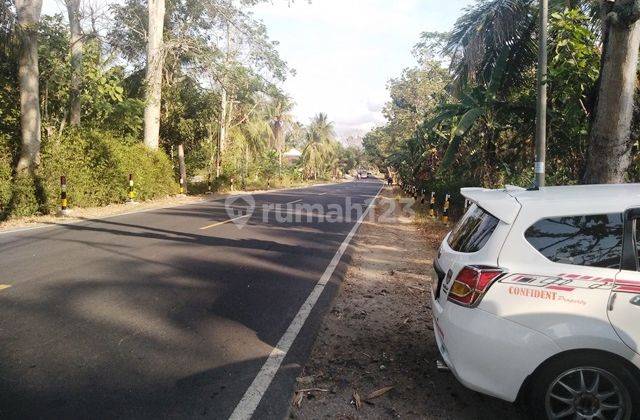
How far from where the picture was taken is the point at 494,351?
116 inches

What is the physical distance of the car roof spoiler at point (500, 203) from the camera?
3.17 metres

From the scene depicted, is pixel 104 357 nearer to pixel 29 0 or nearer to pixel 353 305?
pixel 353 305

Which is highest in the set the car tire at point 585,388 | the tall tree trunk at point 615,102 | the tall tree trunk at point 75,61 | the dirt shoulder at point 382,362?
the tall tree trunk at point 75,61

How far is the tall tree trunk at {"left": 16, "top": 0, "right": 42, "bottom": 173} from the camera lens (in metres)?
13.6

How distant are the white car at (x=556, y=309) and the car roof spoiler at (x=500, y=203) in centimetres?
2

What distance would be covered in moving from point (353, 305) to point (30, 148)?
12754 millimetres

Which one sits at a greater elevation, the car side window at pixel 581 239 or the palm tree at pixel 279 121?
the palm tree at pixel 279 121

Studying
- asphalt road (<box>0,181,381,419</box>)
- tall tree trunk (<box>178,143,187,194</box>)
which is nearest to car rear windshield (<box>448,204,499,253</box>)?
asphalt road (<box>0,181,381,419</box>)

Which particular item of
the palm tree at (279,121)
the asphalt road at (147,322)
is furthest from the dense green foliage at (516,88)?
the palm tree at (279,121)

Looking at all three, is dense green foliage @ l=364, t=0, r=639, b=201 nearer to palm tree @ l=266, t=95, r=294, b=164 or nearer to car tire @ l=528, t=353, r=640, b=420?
car tire @ l=528, t=353, r=640, b=420

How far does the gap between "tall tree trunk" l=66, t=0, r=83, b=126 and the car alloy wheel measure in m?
18.3

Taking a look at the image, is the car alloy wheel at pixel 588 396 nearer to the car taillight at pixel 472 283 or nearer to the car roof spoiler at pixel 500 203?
the car taillight at pixel 472 283

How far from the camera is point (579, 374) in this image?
9.44 feet

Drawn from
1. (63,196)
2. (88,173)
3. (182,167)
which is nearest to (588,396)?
(63,196)
